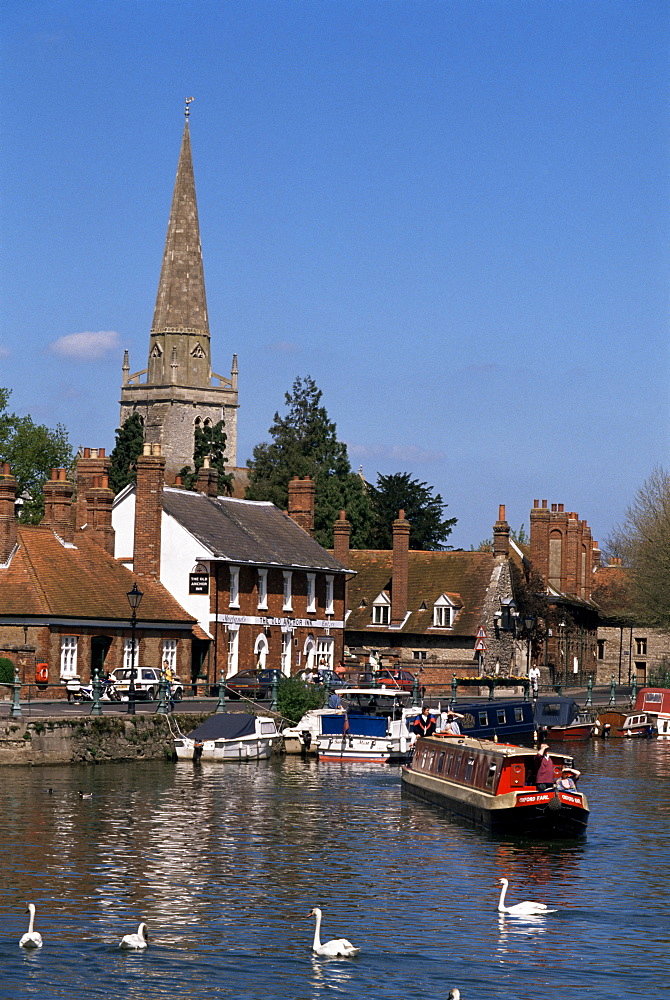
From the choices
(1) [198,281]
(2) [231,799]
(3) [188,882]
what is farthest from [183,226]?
(3) [188,882]

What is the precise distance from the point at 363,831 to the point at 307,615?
40510 millimetres

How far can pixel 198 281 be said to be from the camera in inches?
6206

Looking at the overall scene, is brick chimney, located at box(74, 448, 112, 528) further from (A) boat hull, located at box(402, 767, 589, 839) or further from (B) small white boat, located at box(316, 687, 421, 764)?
(A) boat hull, located at box(402, 767, 589, 839)

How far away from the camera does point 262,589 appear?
75375mm

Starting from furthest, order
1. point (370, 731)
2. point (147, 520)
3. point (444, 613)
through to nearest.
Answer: point (444, 613)
point (147, 520)
point (370, 731)

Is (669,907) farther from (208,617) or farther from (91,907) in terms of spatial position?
(208,617)

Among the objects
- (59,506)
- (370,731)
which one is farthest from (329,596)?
(370,731)

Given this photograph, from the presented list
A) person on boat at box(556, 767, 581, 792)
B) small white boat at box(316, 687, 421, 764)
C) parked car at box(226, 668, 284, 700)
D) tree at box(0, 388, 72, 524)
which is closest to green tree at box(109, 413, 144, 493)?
tree at box(0, 388, 72, 524)

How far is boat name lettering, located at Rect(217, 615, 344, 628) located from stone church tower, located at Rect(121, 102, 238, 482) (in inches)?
2961

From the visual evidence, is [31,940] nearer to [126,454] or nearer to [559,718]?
[559,718]

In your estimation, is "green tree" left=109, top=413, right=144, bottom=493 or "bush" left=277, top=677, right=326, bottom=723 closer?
"bush" left=277, top=677, right=326, bottom=723

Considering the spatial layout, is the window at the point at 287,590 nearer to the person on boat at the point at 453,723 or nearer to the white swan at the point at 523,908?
the person on boat at the point at 453,723

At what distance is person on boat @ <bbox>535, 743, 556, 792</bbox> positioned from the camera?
1484 inches

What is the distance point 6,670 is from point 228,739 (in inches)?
421
